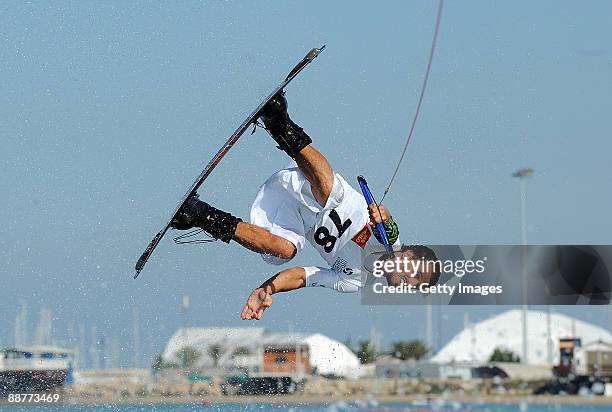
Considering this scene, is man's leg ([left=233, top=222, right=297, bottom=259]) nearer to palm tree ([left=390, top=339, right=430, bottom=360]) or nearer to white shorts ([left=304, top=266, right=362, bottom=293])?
white shorts ([left=304, top=266, right=362, bottom=293])

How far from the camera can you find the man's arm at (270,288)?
786cm

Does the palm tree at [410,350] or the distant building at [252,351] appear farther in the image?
the palm tree at [410,350]

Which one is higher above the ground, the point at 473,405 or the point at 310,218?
the point at 310,218

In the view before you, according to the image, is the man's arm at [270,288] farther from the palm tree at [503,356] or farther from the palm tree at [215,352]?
the palm tree at [503,356]

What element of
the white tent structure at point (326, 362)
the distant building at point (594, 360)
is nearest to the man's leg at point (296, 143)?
the white tent structure at point (326, 362)

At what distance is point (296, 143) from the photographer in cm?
759

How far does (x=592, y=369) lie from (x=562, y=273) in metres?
14.0

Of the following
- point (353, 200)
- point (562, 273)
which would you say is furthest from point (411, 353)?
point (353, 200)

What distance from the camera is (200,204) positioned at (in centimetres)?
772

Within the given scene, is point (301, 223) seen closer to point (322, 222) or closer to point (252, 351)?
point (322, 222)

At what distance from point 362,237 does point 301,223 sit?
49 centimetres

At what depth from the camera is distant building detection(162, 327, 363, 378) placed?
2372 cm

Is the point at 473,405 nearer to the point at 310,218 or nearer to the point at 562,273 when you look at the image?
the point at 562,273

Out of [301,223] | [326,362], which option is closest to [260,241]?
[301,223]
